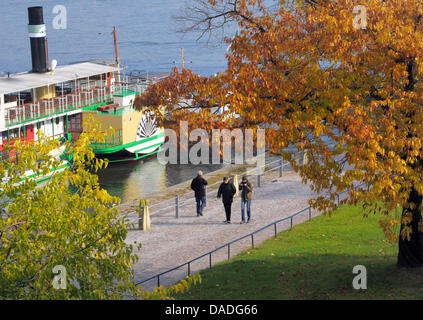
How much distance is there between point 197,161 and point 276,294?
98.5 ft

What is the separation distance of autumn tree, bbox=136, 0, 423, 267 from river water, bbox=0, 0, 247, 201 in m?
Result: 22.4

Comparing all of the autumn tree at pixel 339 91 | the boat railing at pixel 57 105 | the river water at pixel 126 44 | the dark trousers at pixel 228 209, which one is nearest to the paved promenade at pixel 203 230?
the dark trousers at pixel 228 209

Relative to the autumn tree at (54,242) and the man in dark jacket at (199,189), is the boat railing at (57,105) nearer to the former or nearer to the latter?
the man in dark jacket at (199,189)

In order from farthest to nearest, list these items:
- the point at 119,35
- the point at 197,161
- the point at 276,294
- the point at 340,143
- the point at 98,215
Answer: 1. the point at 119,35
2. the point at 197,161
3. the point at 276,294
4. the point at 340,143
5. the point at 98,215

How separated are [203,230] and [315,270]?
541 cm

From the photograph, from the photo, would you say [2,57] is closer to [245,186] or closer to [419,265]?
[245,186]

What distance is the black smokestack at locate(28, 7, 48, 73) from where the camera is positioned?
39250 mm

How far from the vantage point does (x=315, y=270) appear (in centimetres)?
1395

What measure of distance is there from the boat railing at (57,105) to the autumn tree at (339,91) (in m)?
23.7

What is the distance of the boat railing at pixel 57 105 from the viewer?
3456cm

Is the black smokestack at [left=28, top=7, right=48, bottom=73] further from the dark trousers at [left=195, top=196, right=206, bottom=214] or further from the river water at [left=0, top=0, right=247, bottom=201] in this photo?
the dark trousers at [left=195, top=196, right=206, bottom=214]

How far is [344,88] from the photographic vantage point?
11.6m

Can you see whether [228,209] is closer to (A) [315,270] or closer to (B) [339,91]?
(A) [315,270]

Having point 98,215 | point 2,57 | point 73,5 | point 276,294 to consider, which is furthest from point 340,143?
point 73,5
